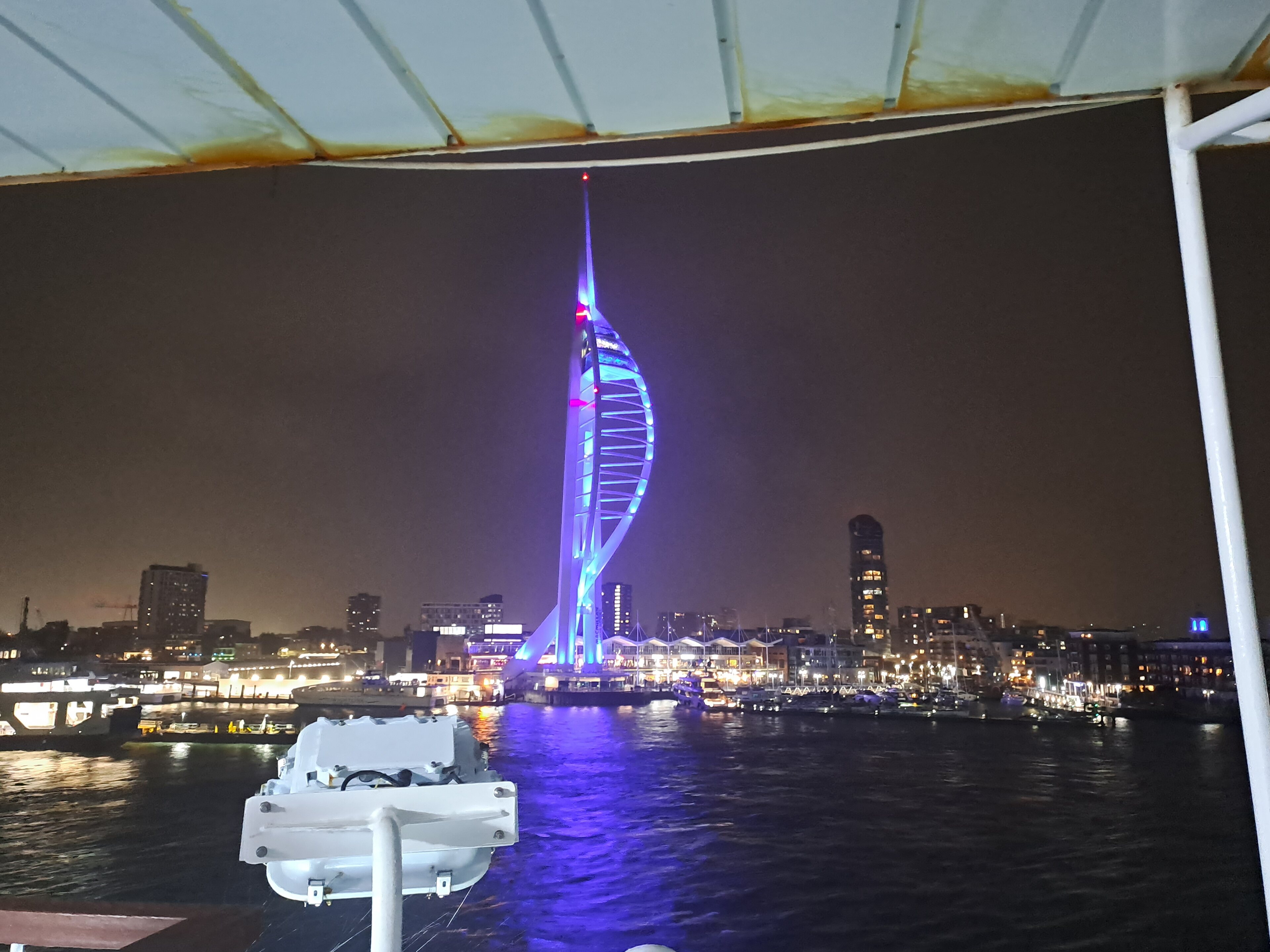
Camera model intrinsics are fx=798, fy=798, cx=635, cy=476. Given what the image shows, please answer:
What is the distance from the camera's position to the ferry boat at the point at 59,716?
4472cm

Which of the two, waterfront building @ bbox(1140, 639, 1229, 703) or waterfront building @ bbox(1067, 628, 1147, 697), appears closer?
waterfront building @ bbox(1140, 639, 1229, 703)

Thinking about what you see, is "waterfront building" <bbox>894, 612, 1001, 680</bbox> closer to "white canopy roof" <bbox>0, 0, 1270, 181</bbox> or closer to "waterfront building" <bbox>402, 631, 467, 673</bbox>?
"waterfront building" <bbox>402, 631, 467, 673</bbox>

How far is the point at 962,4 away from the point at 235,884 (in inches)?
934

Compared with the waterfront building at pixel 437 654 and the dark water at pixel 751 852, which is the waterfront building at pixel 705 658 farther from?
the dark water at pixel 751 852

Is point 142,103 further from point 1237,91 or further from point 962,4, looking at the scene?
point 1237,91

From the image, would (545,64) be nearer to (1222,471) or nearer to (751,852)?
(1222,471)

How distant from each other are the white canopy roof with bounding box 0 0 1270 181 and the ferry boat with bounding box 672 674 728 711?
242 feet

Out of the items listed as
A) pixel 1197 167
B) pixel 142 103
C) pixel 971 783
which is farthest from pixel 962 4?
pixel 971 783

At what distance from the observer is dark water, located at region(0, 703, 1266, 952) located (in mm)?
17281

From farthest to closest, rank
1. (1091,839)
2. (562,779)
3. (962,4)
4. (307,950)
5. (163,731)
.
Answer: (163,731) → (562,779) → (1091,839) → (307,950) → (962,4)

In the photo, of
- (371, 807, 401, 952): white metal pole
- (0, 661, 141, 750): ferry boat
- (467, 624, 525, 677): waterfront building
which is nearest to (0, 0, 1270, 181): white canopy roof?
(371, 807, 401, 952): white metal pole

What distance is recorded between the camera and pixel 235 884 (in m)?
19.7

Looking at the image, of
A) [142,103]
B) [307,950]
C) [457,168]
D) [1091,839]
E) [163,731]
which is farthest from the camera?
[163,731]

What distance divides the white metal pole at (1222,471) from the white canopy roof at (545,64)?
226 millimetres
